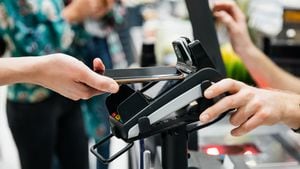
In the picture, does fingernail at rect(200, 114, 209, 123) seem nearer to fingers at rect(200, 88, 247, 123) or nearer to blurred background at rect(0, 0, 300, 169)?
fingers at rect(200, 88, 247, 123)

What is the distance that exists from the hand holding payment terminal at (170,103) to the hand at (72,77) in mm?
35

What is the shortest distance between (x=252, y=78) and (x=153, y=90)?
0.73m

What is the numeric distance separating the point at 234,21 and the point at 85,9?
0.42 metres

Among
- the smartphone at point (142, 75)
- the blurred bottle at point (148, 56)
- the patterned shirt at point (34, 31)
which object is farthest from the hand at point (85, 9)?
the smartphone at point (142, 75)

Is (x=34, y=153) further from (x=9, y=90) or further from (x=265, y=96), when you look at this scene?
(x=265, y=96)

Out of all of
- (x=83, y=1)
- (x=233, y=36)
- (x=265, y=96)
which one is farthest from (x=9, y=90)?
(x=265, y=96)

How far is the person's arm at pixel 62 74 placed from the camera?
0.66 meters

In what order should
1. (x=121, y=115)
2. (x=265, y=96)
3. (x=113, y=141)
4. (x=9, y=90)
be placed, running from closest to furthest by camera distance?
(x=121, y=115)
(x=265, y=96)
(x=113, y=141)
(x=9, y=90)

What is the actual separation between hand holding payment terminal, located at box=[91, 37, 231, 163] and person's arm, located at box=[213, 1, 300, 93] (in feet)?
1.83

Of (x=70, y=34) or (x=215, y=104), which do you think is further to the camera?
(x=70, y=34)

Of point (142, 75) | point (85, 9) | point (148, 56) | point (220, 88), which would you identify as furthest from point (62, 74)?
point (148, 56)

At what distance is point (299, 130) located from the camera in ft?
2.88

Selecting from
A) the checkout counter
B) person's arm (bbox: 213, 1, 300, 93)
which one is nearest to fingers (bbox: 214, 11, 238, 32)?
person's arm (bbox: 213, 1, 300, 93)

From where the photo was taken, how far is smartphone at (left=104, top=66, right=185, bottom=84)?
64 centimetres
